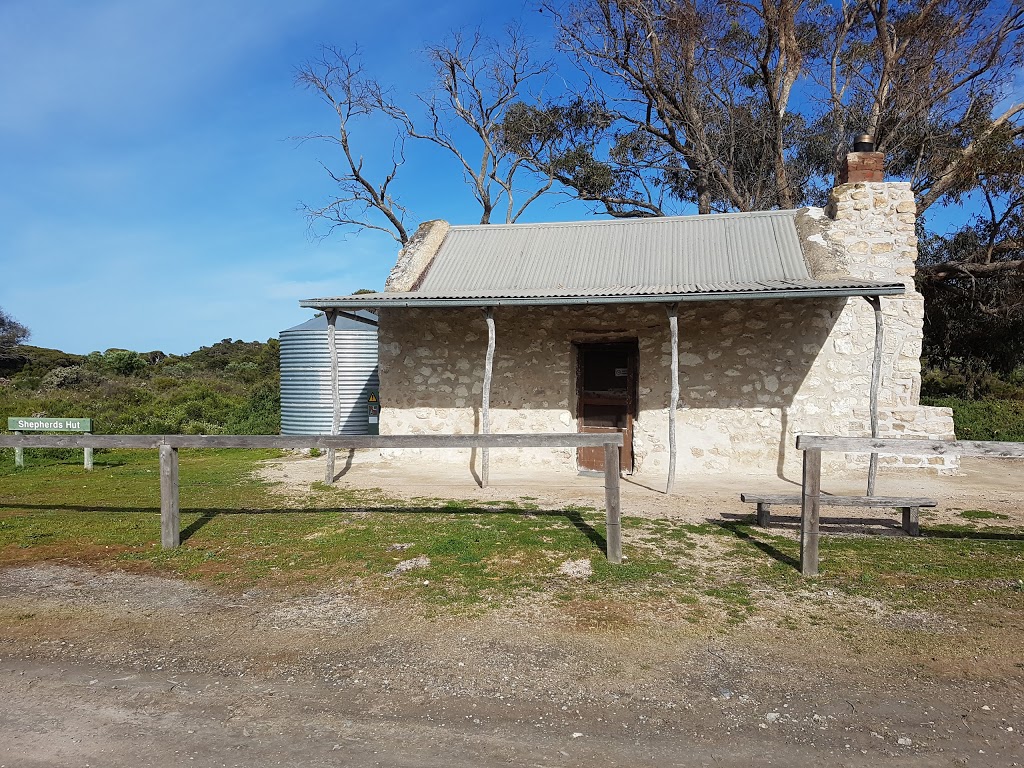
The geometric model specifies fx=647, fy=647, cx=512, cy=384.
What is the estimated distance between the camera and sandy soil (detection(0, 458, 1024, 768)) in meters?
2.72

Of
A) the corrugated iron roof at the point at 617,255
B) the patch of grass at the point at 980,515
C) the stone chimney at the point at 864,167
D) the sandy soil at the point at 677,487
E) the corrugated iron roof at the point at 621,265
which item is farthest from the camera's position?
the stone chimney at the point at 864,167

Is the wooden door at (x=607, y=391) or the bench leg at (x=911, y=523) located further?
the wooden door at (x=607, y=391)

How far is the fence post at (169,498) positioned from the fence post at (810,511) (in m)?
5.11

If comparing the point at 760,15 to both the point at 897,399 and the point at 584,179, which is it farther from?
the point at 897,399

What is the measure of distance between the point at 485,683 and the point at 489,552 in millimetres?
2214

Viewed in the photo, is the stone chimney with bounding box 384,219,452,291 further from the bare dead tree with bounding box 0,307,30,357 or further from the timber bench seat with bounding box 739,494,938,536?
the bare dead tree with bounding box 0,307,30,357

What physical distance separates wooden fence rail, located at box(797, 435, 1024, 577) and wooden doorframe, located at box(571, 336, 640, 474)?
4852mm

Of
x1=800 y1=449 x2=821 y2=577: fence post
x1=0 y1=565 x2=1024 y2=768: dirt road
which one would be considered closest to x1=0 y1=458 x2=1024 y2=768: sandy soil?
x1=0 y1=565 x2=1024 y2=768: dirt road

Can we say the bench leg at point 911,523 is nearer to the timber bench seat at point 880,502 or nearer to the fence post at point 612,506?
A: the timber bench seat at point 880,502

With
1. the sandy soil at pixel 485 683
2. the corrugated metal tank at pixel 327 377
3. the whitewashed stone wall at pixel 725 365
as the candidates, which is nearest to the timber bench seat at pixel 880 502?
the sandy soil at pixel 485 683

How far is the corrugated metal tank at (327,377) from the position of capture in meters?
13.0

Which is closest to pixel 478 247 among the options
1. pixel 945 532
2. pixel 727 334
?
pixel 727 334

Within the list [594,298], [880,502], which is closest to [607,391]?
[594,298]

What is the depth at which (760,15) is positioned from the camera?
17.4m
